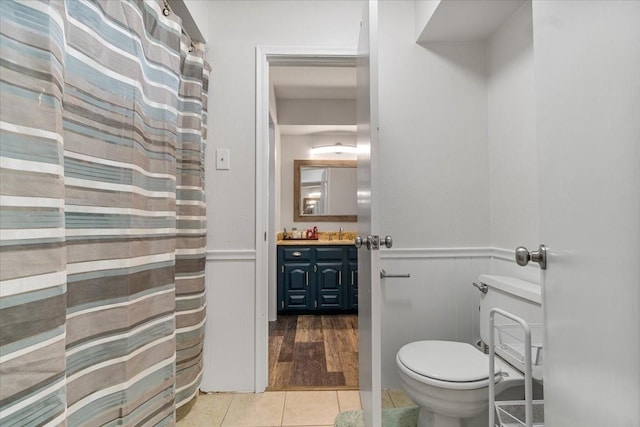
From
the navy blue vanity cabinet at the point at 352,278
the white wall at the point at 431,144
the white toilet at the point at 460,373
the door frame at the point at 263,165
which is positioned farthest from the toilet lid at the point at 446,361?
the navy blue vanity cabinet at the point at 352,278

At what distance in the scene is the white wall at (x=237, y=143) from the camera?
1856 millimetres

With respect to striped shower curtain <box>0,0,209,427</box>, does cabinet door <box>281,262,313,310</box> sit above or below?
below

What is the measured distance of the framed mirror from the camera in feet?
13.0

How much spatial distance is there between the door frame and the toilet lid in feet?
2.73

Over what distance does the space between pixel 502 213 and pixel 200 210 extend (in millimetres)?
1673

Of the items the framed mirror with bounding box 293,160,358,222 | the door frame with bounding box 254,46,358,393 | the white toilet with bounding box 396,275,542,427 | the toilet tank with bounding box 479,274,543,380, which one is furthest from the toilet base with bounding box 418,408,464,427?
the framed mirror with bounding box 293,160,358,222

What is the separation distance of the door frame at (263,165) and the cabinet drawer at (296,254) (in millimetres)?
1509

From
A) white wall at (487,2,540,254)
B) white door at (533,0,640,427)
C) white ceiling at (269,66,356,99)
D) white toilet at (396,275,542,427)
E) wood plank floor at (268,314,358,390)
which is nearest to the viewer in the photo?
white door at (533,0,640,427)

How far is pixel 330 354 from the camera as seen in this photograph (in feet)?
7.97

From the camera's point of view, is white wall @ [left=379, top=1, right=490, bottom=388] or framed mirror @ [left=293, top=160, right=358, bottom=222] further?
framed mirror @ [left=293, top=160, right=358, bottom=222]

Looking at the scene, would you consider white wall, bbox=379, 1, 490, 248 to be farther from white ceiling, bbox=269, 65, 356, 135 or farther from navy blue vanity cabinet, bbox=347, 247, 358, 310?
navy blue vanity cabinet, bbox=347, 247, 358, 310

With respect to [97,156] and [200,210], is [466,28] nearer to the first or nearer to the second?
[200,210]

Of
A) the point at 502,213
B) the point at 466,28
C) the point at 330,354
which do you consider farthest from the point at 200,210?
the point at 466,28

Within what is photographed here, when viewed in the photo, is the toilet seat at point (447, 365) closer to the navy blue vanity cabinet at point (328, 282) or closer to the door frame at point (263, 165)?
the door frame at point (263, 165)
